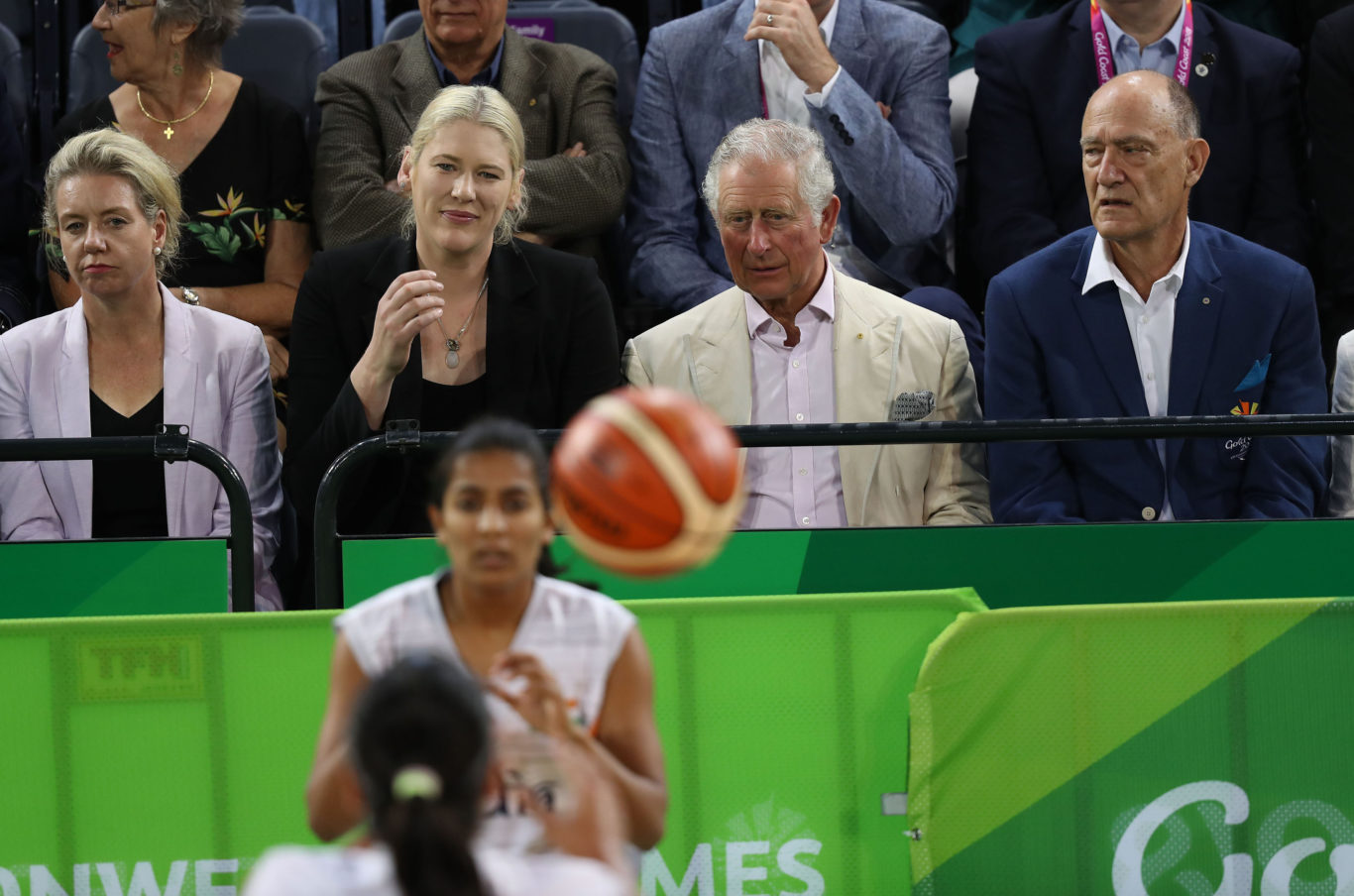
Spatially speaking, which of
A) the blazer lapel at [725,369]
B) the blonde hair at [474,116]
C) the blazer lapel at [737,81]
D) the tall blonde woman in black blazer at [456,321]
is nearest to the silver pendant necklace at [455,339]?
the tall blonde woman in black blazer at [456,321]

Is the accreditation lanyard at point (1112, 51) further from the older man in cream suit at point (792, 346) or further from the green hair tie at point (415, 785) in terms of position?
the green hair tie at point (415, 785)

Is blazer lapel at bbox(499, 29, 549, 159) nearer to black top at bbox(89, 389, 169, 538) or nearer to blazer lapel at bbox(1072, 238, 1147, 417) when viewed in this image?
black top at bbox(89, 389, 169, 538)

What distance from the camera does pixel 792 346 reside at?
4574 millimetres

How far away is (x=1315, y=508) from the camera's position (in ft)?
14.2

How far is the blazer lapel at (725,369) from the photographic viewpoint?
4492mm

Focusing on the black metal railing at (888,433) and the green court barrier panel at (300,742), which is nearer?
the green court barrier panel at (300,742)

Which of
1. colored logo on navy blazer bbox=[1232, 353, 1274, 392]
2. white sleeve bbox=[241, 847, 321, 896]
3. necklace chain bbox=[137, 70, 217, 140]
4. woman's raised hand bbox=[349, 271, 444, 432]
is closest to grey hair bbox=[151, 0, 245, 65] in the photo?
necklace chain bbox=[137, 70, 217, 140]

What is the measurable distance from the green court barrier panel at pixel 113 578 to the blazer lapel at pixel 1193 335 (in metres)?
2.35

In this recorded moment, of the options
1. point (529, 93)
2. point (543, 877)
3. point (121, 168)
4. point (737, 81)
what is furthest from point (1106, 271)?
point (543, 877)

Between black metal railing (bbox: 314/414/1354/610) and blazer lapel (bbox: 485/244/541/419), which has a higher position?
blazer lapel (bbox: 485/244/541/419)

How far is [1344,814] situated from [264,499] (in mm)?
2579

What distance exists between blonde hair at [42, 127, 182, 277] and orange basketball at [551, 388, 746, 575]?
2.60 meters

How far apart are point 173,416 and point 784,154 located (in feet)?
5.63

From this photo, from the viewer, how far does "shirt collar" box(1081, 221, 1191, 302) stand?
4441 millimetres
